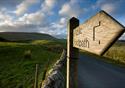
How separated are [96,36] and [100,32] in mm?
153

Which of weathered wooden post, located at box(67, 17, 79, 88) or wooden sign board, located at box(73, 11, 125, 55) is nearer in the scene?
wooden sign board, located at box(73, 11, 125, 55)

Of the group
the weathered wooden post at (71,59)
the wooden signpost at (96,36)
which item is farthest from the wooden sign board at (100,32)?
the weathered wooden post at (71,59)

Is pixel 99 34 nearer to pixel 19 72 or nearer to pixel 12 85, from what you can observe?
pixel 12 85

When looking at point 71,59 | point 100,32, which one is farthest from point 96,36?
point 71,59

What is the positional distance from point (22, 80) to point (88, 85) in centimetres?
443

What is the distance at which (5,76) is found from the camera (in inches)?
666

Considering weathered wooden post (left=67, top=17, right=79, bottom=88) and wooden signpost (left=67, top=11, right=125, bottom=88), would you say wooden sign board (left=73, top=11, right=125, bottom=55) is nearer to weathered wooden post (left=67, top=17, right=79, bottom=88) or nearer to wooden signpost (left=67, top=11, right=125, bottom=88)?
wooden signpost (left=67, top=11, right=125, bottom=88)

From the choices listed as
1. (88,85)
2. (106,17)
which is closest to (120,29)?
(106,17)

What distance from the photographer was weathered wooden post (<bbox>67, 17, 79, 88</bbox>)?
3.88 metres

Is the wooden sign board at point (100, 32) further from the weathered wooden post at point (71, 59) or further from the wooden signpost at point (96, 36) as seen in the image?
the weathered wooden post at point (71, 59)

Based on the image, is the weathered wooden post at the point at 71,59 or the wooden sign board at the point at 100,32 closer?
the wooden sign board at the point at 100,32

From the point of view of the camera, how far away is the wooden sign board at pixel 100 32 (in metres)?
2.07

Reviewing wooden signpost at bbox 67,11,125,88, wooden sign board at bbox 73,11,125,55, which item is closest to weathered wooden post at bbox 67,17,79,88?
wooden signpost at bbox 67,11,125,88

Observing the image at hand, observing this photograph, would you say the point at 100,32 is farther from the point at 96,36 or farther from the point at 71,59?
the point at 71,59
